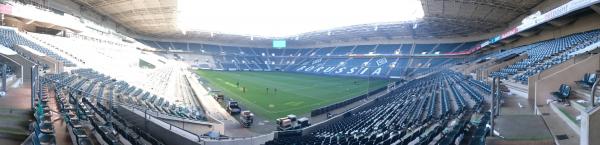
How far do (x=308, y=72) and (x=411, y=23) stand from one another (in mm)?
18848

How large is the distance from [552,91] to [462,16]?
80.2ft

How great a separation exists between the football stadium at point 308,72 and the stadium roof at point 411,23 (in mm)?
226

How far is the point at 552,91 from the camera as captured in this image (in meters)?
10.6

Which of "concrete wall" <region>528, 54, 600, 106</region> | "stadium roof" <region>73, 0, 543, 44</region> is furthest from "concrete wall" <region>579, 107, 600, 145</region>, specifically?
"stadium roof" <region>73, 0, 543, 44</region>

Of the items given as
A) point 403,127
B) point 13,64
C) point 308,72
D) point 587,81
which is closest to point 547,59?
point 587,81

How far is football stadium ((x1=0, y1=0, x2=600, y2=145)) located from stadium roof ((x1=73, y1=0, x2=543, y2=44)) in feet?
0.74

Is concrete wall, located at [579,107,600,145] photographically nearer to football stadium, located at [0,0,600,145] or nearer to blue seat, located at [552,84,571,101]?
football stadium, located at [0,0,600,145]

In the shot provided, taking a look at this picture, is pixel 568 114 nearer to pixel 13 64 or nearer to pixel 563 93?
pixel 563 93

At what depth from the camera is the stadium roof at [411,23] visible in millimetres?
28609

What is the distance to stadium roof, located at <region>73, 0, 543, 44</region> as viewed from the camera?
28609 mm

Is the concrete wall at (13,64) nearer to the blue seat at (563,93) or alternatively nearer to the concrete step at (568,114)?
the concrete step at (568,114)

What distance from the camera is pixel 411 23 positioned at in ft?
142

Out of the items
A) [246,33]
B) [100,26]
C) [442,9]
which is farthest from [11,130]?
[246,33]

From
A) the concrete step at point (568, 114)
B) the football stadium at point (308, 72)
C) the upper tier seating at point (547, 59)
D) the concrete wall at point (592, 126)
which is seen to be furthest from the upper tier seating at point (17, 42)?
the concrete wall at point (592, 126)
